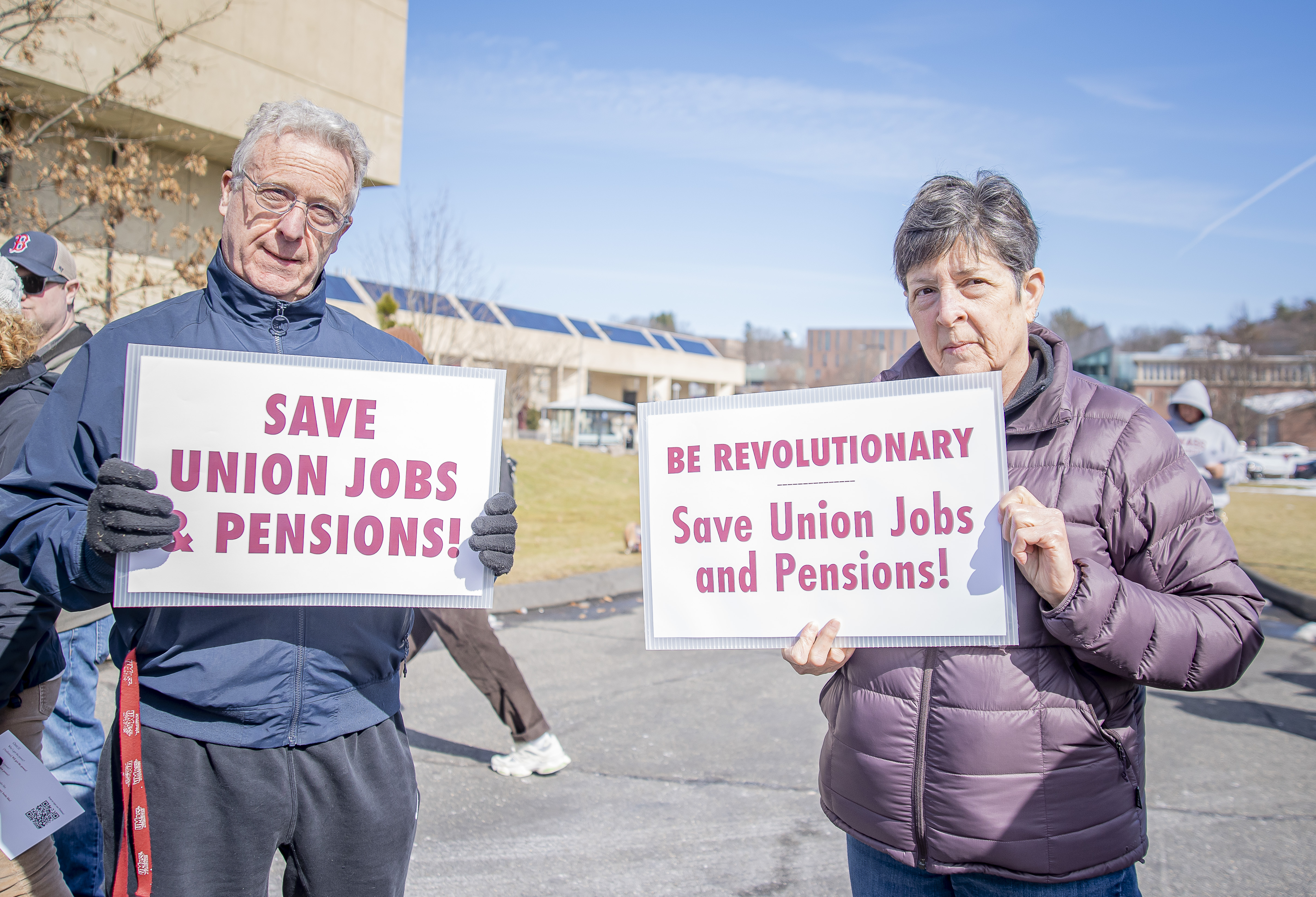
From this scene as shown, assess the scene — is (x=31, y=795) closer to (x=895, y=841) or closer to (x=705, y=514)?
(x=705, y=514)

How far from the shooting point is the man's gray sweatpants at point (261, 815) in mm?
1830

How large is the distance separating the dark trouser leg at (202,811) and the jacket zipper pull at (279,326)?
88 cm

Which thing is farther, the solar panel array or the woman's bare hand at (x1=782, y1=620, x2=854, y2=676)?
the solar panel array

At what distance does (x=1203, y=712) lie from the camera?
5750 mm

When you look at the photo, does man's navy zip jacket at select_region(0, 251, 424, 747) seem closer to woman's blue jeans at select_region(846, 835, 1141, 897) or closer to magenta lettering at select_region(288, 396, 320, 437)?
magenta lettering at select_region(288, 396, 320, 437)

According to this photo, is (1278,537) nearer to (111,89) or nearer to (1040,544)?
(1040,544)

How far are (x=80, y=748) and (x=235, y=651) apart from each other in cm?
178

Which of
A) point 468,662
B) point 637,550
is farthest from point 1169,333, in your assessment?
point 468,662

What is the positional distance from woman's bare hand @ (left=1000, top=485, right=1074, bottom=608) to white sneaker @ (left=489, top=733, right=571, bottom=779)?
336cm

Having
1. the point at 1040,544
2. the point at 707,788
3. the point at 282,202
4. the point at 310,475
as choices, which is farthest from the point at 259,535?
the point at 707,788

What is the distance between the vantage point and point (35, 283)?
3.00 metres

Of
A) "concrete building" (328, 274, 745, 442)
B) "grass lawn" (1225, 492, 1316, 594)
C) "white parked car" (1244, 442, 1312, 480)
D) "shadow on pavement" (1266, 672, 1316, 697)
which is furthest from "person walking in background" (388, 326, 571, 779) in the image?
"white parked car" (1244, 442, 1312, 480)

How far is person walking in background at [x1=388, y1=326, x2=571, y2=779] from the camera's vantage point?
4.38 meters

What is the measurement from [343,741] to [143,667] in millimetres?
439
